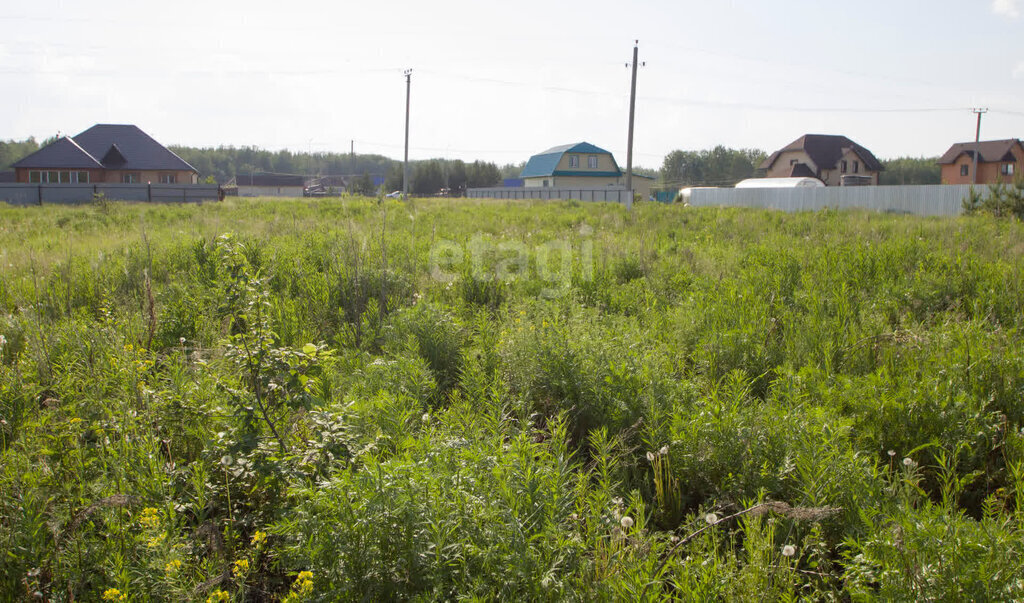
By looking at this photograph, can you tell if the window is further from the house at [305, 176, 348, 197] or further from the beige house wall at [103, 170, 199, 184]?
the house at [305, 176, 348, 197]

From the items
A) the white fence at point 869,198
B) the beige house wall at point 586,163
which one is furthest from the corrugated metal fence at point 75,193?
the beige house wall at point 586,163

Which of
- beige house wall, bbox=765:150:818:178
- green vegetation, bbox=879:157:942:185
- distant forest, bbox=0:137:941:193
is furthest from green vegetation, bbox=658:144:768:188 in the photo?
beige house wall, bbox=765:150:818:178

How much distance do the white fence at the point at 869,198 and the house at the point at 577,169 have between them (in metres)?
24.6

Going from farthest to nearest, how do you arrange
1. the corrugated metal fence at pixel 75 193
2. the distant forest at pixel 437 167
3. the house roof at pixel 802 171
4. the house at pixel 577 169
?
the distant forest at pixel 437 167, the house at pixel 577 169, the house roof at pixel 802 171, the corrugated metal fence at pixel 75 193

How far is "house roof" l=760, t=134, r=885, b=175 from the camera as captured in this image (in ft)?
170

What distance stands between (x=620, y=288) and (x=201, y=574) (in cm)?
501

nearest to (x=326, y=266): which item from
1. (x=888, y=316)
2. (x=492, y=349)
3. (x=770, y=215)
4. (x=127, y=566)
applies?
(x=492, y=349)

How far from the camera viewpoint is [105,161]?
144ft

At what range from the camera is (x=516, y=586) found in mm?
1889

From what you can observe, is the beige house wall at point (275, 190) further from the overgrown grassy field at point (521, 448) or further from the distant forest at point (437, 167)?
the overgrown grassy field at point (521, 448)

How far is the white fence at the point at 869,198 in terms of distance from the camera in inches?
888

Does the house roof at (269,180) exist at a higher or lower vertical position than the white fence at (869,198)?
higher

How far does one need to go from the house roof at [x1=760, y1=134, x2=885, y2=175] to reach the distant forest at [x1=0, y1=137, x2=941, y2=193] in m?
10.0

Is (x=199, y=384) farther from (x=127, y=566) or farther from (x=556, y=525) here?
(x=556, y=525)
